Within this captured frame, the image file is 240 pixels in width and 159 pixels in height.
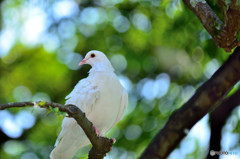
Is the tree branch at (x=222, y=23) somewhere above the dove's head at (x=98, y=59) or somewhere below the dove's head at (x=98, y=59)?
above

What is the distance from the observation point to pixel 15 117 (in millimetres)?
10969

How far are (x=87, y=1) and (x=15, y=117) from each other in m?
4.01

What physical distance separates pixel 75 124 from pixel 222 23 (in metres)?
2.59

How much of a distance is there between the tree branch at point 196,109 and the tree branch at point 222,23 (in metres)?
0.51

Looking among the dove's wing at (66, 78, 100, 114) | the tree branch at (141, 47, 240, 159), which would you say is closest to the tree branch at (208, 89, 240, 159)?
the tree branch at (141, 47, 240, 159)

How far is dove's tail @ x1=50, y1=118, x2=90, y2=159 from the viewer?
235 inches

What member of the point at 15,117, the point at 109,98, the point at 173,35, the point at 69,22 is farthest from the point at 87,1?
the point at 109,98

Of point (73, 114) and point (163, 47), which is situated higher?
point (73, 114)

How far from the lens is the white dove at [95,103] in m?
5.76

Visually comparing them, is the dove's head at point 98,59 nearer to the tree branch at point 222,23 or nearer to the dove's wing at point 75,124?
the dove's wing at point 75,124

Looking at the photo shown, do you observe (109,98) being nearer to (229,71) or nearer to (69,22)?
(229,71)

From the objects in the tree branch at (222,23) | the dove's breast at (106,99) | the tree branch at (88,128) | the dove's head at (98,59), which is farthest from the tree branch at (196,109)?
the dove's head at (98,59)

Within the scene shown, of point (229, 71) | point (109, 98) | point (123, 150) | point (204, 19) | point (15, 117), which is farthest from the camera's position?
point (15, 117)

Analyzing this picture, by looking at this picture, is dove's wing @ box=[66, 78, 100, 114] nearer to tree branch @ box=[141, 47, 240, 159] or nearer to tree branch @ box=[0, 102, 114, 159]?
tree branch @ box=[0, 102, 114, 159]
